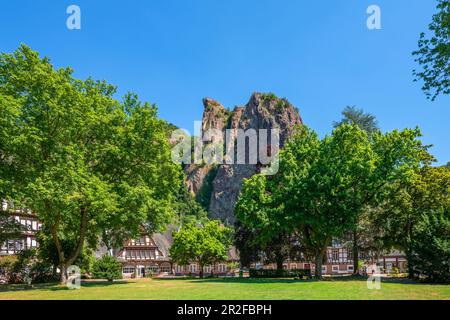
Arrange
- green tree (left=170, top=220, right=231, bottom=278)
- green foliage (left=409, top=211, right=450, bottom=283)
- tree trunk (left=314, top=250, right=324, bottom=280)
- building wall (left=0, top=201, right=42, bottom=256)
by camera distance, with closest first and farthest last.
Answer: green foliage (left=409, top=211, right=450, bottom=283)
tree trunk (left=314, top=250, right=324, bottom=280)
building wall (left=0, top=201, right=42, bottom=256)
green tree (left=170, top=220, right=231, bottom=278)

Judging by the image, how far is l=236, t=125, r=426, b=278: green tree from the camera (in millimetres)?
43250

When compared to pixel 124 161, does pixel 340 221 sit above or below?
below

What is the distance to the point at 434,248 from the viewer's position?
37.8 meters

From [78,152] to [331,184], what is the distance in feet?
76.7

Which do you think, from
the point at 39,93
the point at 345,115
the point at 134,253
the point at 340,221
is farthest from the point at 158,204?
the point at 345,115

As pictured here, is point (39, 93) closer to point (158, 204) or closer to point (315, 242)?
point (158, 204)

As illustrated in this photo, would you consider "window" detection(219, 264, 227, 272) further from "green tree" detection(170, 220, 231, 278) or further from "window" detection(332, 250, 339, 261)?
"green tree" detection(170, 220, 231, 278)

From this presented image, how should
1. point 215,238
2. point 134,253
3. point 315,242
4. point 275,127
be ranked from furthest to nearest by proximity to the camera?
point 275,127, point 134,253, point 215,238, point 315,242

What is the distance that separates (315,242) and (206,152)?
139 metres

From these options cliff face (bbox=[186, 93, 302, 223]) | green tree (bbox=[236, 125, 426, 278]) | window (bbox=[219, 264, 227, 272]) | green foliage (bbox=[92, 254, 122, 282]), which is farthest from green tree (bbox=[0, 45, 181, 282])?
cliff face (bbox=[186, 93, 302, 223])

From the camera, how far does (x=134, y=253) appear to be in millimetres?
85062

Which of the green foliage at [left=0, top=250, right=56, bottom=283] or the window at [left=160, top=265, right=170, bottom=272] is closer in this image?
the green foliage at [left=0, top=250, right=56, bottom=283]

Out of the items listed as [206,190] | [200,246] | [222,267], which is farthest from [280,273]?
[206,190]

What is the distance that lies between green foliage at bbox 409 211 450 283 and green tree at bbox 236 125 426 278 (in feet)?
19.1
